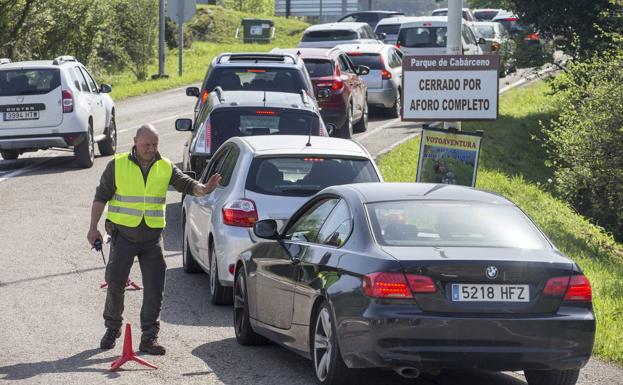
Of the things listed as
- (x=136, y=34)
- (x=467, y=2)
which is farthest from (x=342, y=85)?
(x=467, y=2)

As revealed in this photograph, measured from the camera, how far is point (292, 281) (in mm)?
9516

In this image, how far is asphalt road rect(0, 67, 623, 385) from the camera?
9414mm

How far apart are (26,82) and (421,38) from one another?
17.3 metres

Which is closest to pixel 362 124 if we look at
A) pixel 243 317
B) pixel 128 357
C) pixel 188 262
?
pixel 188 262

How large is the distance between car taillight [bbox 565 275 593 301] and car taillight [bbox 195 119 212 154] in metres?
8.70

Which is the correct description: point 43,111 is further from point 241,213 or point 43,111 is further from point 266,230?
point 266,230

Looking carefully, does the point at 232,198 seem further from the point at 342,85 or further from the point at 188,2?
the point at 188,2

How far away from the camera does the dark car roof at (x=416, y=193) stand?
29.9ft

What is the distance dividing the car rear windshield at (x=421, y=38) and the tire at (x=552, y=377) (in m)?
30.5

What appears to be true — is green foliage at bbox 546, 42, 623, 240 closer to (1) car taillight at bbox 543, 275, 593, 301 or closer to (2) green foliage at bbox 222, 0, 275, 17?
(1) car taillight at bbox 543, 275, 593, 301

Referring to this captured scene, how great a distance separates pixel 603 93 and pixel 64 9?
23419 mm

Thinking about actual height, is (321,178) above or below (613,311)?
above

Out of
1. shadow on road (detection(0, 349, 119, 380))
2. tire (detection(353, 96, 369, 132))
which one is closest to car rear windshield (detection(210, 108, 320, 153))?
shadow on road (detection(0, 349, 119, 380))

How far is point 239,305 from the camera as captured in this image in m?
10.9
